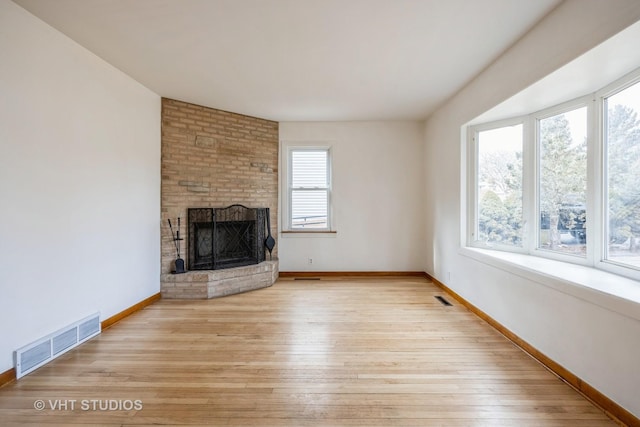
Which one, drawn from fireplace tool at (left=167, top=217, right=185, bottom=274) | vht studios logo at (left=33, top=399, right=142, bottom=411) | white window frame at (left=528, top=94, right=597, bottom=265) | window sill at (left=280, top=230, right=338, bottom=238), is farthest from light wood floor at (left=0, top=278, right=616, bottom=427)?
window sill at (left=280, top=230, right=338, bottom=238)

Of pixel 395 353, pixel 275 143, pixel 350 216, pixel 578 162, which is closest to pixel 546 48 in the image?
pixel 578 162

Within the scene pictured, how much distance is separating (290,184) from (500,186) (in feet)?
10.0

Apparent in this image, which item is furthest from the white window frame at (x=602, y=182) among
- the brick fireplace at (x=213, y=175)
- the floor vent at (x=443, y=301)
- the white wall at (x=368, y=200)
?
the brick fireplace at (x=213, y=175)

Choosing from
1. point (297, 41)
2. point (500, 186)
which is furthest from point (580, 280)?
point (297, 41)

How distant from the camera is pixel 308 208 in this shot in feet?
16.1

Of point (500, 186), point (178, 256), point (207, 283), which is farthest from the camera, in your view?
point (178, 256)

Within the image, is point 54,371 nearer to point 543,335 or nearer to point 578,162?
point 543,335

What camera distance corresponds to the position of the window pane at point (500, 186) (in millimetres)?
2984

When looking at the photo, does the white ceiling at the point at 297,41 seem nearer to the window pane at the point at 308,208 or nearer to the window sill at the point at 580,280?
the window pane at the point at 308,208

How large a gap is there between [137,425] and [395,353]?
1.81 meters

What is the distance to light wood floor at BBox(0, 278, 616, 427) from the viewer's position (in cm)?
165

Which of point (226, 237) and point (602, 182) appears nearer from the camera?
point (602, 182)

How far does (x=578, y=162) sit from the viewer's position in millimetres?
2342

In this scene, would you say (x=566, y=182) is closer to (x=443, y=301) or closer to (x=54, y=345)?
(x=443, y=301)
